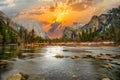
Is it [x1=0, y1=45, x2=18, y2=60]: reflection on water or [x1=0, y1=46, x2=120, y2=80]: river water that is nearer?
[x1=0, y1=46, x2=120, y2=80]: river water

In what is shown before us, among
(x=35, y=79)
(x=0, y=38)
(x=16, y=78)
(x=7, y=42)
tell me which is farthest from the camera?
(x=7, y=42)

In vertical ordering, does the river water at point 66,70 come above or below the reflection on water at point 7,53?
below

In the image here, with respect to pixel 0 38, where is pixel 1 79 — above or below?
below

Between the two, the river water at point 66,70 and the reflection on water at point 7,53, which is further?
the reflection on water at point 7,53

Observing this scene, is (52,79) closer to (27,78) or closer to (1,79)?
(27,78)

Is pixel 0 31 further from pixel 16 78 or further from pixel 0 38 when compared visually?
pixel 16 78

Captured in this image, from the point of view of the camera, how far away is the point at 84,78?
3247 centimetres

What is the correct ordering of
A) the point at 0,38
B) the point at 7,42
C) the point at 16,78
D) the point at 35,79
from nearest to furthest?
the point at 16,78, the point at 35,79, the point at 0,38, the point at 7,42

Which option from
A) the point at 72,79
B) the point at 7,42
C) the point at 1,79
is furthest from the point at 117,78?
the point at 7,42

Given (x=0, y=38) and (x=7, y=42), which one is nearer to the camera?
(x=0, y=38)

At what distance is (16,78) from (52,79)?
5739mm

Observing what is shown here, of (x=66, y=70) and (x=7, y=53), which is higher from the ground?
(x=7, y=53)

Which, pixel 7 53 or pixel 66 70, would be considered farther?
pixel 7 53

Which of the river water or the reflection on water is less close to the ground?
the reflection on water
